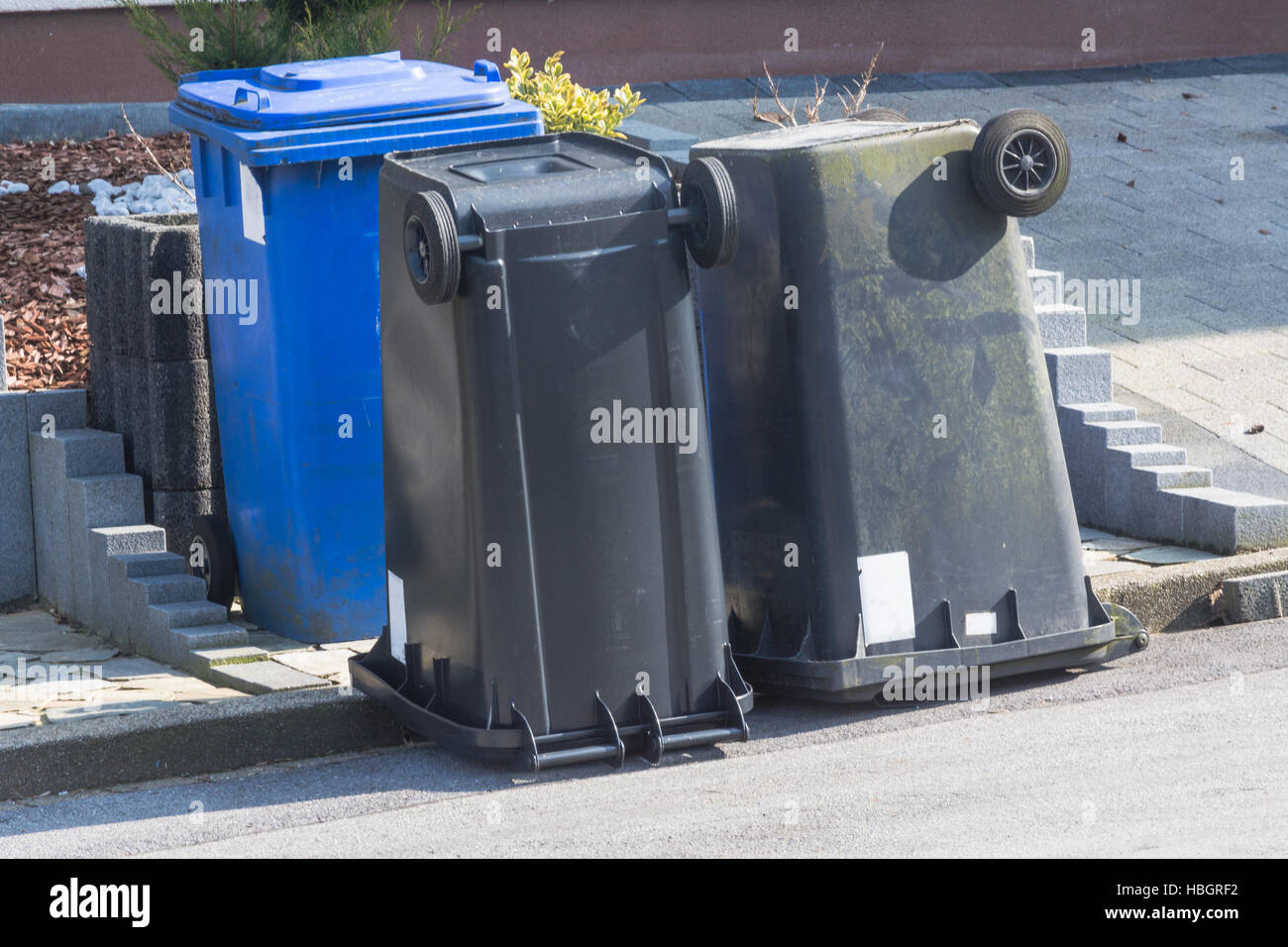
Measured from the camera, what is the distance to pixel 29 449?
6.60 m

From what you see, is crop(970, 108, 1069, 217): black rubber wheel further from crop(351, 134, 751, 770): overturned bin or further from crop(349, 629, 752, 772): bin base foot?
crop(349, 629, 752, 772): bin base foot

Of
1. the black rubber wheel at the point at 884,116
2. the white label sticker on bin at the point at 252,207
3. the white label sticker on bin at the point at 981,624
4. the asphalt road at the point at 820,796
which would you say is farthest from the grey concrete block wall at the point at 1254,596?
the white label sticker on bin at the point at 252,207

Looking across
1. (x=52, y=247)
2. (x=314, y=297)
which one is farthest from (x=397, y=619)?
(x=52, y=247)

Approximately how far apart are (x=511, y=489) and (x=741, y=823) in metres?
1.06

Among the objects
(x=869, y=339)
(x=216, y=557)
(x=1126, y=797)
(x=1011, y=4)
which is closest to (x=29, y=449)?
(x=216, y=557)

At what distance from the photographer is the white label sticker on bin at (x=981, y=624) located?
519cm

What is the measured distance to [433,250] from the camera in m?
4.49

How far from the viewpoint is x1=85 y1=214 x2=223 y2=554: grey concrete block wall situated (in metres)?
6.20

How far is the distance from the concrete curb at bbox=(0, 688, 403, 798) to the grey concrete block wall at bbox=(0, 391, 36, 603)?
186 cm

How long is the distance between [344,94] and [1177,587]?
337 cm

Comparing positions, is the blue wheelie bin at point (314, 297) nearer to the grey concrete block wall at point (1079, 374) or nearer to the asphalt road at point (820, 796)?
the asphalt road at point (820, 796)

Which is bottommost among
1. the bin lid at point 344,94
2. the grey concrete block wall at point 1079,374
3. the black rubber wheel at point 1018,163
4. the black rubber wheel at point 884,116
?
the grey concrete block wall at point 1079,374

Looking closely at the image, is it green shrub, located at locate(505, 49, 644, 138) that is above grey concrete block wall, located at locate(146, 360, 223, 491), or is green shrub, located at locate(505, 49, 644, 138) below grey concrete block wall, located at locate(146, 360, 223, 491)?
above

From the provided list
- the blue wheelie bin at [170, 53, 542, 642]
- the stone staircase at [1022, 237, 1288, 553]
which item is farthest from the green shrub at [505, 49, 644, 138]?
the stone staircase at [1022, 237, 1288, 553]
